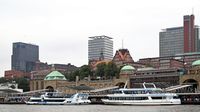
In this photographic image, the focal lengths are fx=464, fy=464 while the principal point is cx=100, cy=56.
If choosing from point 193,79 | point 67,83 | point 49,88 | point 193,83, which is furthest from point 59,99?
point 49,88

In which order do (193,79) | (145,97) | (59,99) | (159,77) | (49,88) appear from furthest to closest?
(49,88), (159,77), (193,79), (59,99), (145,97)

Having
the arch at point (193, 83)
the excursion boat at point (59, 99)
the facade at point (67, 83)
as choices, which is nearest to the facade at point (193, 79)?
the arch at point (193, 83)

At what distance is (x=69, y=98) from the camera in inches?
5138

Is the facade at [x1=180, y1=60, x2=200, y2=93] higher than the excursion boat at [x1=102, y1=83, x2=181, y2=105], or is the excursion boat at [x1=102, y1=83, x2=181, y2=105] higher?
the facade at [x1=180, y1=60, x2=200, y2=93]

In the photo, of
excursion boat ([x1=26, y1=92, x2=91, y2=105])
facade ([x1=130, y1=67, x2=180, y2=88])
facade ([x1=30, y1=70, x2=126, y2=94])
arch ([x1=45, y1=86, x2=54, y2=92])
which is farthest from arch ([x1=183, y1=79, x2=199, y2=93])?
arch ([x1=45, y1=86, x2=54, y2=92])

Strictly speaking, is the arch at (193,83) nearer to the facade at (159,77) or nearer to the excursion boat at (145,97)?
the facade at (159,77)

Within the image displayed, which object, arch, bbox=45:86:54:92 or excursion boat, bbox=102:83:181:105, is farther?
arch, bbox=45:86:54:92

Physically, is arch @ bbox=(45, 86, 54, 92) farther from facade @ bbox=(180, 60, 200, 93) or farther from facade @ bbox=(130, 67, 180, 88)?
facade @ bbox=(180, 60, 200, 93)

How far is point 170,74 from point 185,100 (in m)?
33.9

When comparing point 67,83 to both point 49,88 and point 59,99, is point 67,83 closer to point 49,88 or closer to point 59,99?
point 49,88

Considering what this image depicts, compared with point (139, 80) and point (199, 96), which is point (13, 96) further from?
point (199, 96)

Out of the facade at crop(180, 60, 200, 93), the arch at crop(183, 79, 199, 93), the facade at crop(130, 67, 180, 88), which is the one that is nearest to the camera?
the facade at crop(180, 60, 200, 93)

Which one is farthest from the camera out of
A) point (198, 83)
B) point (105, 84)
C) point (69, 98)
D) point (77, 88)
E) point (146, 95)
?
point (105, 84)

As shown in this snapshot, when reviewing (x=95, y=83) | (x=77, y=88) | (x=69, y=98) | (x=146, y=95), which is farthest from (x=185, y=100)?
(x=95, y=83)
